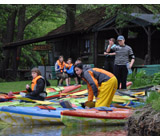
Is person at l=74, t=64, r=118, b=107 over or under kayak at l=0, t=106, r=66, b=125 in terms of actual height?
over

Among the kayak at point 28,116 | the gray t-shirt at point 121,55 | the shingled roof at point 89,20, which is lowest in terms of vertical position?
the kayak at point 28,116

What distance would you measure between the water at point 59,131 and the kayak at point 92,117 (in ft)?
0.44

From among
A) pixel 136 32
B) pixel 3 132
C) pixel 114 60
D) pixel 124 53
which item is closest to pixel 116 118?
pixel 3 132

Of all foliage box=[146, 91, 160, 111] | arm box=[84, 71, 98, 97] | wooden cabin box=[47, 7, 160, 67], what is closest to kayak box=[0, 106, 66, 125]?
arm box=[84, 71, 98, 97]

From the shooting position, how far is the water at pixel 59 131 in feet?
25.9

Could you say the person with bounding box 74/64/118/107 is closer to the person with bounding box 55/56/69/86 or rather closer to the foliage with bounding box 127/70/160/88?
the foliage with bounding box 127/70/160/88

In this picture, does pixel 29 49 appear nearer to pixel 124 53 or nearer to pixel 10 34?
pixel 10 34

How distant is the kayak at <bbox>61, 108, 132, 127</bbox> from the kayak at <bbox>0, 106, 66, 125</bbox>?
0.52 m

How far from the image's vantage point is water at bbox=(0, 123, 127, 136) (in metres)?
7.88

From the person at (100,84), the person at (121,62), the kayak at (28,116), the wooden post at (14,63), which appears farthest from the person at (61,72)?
the wooden post at (14,63)

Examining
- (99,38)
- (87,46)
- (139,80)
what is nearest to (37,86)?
(139,80)

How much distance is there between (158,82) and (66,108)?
22.0 feet

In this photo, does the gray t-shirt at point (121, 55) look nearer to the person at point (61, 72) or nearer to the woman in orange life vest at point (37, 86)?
the woman in orange life vest at point (37, 86)

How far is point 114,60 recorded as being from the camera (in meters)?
13.9
